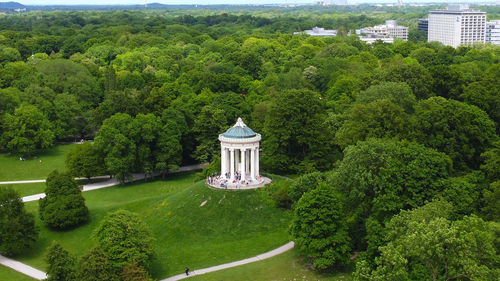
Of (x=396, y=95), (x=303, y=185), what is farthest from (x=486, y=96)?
(x=303, y=185)

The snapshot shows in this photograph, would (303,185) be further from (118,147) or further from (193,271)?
(118,147)

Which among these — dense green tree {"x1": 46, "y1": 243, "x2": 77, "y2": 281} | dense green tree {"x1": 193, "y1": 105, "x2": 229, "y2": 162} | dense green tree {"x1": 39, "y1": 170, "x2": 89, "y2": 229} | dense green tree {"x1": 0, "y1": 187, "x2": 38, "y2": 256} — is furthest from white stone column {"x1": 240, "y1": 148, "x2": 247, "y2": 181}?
dense green tree {"x1": 0, "y1": 187, "x2": 38, "y2": 256}

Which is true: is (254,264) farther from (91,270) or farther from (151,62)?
(151,62)

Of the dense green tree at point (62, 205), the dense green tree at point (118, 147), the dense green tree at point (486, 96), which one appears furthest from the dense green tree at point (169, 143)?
the dense green tree at point (486, 96)

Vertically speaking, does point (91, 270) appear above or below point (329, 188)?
below

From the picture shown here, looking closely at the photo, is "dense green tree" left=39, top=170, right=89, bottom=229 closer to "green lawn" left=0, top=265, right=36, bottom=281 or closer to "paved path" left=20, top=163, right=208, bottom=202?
"green lawn" left=0, top=265, right=36, bottom=281

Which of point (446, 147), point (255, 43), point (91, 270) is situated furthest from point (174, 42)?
point (91, 270)

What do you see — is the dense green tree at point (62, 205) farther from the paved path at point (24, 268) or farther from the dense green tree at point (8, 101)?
the dense green tree at point (8, 101)
